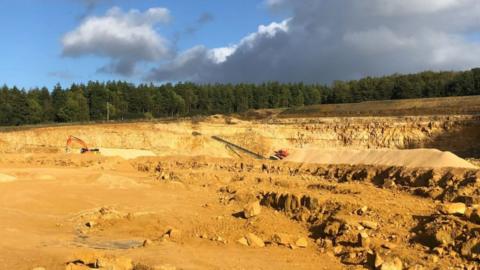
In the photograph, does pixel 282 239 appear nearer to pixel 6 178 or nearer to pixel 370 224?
pixel 370 224

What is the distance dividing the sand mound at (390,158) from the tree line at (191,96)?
50806mm

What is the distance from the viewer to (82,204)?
20.0 m

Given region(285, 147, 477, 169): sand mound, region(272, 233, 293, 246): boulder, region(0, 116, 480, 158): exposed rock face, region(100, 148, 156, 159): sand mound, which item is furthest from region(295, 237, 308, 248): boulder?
region(0, 116, 480, 158): exposed rock face

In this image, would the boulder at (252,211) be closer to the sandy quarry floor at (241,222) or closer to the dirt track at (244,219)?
the dirt track at (244,219)

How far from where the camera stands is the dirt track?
35.6 feet

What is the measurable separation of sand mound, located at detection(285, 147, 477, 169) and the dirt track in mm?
3509

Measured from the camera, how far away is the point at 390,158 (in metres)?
27.2

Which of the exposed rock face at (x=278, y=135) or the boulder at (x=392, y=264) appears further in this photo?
the exposed rock face at (x=278, y=135)

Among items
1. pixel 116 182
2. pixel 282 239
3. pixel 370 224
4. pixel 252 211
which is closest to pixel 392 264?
pixel 370 224

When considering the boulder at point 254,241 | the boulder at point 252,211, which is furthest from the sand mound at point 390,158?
the boulder at point 254,241

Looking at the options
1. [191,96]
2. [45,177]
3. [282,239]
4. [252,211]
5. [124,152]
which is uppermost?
[191,96]

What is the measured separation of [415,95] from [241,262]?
3056 inches

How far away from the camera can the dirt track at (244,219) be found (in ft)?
35.6

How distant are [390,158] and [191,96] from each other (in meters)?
78.1
